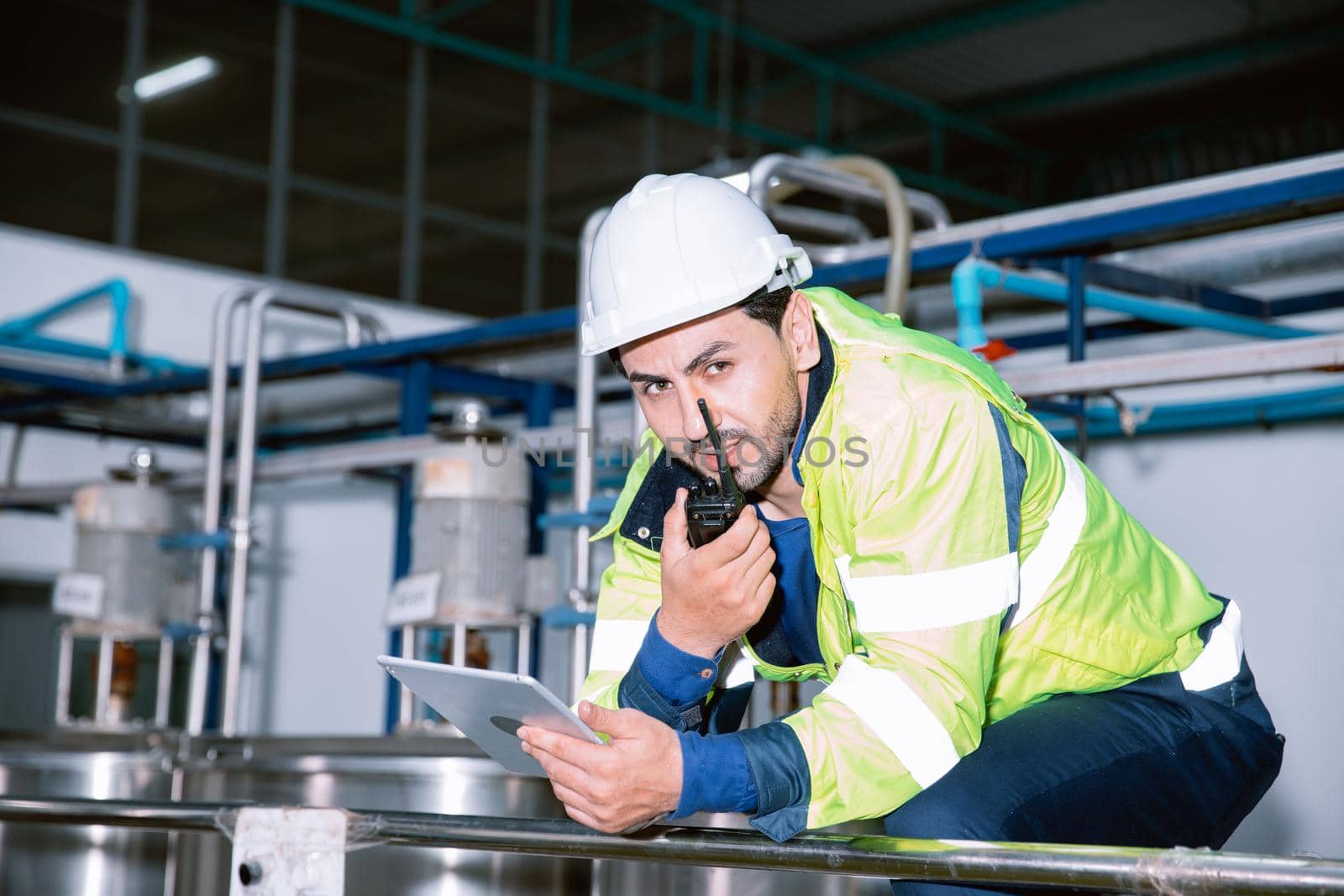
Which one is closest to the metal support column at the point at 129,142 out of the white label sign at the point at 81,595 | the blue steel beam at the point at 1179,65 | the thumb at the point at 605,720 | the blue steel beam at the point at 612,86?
the blue steel beam at the point at 612,86

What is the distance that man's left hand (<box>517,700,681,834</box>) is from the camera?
4.03 ft

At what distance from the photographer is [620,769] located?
1.23 m

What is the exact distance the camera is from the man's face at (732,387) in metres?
1.49

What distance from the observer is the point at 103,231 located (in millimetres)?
12281

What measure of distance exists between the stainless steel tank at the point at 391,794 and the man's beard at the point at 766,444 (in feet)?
3.17

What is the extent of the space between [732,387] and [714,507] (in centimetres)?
17

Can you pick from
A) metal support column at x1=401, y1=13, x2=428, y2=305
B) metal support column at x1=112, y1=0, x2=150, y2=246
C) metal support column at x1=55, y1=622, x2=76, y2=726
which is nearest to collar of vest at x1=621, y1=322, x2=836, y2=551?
metal support column at x1=55, y1=622, x2=76, y2=726

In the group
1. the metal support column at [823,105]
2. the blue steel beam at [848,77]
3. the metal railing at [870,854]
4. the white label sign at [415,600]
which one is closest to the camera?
the metal railing at [870,854]

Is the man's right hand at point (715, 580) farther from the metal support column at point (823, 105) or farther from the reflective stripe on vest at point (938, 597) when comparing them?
the metal support column at point (823, 105)

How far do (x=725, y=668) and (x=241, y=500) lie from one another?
2.39m

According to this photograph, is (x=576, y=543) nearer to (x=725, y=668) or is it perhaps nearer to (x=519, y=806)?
(x=519, y=806)

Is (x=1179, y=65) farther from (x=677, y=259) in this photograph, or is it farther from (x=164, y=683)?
(x=677, y=259)

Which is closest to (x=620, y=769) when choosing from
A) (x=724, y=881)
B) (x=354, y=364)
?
(x=724, y=881)

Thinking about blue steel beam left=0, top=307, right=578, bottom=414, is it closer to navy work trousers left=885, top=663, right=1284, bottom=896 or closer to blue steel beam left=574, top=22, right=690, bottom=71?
navy work trousers left=885, top=663, right=1284, bottom=896
